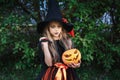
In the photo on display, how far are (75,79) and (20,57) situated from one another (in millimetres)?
2614

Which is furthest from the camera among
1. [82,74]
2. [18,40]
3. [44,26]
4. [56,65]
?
[82,74]

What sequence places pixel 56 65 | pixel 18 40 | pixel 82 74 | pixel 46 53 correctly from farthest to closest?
1. pixel 82 74
2. pixel 18 40
3. pixel 56 65
4. pixel 46 53

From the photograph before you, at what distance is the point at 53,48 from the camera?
4.82 m

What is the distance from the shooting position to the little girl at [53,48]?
4738 mm

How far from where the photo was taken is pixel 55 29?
4.84 m

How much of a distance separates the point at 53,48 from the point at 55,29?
24 centimetres

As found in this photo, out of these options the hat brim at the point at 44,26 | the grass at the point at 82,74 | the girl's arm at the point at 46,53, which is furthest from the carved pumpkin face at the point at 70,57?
the grass at the point at 82,74

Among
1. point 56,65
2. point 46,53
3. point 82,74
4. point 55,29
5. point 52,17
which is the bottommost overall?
point 82,74

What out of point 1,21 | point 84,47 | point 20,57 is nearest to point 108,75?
point 84,47

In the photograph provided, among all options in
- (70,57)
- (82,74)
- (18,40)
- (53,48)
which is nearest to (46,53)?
(53,48)

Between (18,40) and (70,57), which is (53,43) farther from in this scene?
(18,40)

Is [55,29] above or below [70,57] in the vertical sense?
above

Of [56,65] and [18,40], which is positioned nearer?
[56,65]

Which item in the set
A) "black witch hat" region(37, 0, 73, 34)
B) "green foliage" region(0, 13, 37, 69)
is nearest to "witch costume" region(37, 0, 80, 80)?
"black witch hat" region(37, 0, 73, 34)
